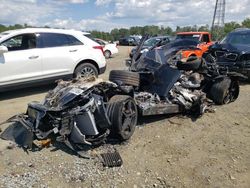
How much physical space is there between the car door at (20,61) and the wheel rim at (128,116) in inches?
151

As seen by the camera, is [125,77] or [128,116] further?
[125,77]

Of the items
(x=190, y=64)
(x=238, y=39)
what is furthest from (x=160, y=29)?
(x=190, y=64)

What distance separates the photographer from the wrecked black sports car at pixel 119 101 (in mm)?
4793

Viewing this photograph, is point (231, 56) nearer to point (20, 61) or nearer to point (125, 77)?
point (125, 77)

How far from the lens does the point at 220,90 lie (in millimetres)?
7125

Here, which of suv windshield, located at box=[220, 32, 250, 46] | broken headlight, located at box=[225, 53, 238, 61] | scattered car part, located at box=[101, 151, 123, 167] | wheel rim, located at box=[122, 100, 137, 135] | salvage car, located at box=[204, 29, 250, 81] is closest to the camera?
scattered car part, located at box=[101, 151, 123, 167]

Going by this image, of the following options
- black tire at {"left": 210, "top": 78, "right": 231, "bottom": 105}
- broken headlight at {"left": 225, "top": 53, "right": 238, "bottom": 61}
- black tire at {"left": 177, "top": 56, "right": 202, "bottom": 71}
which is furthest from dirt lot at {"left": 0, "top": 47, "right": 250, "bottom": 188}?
broken headlight at {"left": 225, "top": 53, "right": 238, "bottom": 61}

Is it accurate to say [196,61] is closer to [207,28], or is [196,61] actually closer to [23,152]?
[23,152]

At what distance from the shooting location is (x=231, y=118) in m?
6.53

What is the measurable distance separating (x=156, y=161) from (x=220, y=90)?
10.6 feet

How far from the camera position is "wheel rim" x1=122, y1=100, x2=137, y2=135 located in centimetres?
518

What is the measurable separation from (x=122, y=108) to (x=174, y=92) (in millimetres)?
1793

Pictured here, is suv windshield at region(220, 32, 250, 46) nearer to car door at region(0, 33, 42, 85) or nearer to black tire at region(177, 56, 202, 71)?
black tire at region(177, 56, 202, 71)

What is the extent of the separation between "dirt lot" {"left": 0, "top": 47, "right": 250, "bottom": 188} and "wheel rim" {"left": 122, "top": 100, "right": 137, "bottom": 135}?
22 cm
